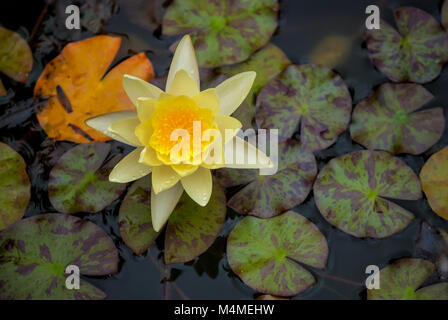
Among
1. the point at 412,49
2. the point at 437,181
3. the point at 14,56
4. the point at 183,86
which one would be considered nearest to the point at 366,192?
the point at 437,181

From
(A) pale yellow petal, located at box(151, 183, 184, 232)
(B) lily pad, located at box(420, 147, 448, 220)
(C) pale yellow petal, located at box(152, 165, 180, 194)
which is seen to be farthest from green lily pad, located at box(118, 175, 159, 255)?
(B) lily pad, located at box(420, 147, 448, 220)

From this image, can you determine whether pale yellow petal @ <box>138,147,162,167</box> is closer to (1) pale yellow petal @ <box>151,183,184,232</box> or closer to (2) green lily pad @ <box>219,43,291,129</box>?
(1) pale yellow petal @ <box>151,183,184,232</box>

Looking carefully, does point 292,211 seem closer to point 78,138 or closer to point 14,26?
point 78,138

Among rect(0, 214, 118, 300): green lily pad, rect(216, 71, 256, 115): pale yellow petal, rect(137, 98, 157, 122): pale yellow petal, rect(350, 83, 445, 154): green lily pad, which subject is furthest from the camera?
rect(350, 83, 445, 154): green lily pad

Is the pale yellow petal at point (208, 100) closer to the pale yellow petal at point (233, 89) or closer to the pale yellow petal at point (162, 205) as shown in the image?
the pale yellow petal at point (233, 89)

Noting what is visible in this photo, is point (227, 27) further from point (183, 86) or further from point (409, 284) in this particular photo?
point (409, 284)

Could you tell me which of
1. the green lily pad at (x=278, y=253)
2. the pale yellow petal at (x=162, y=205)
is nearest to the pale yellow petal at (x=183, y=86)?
the pale yellow petal at (x=162, y=205)
